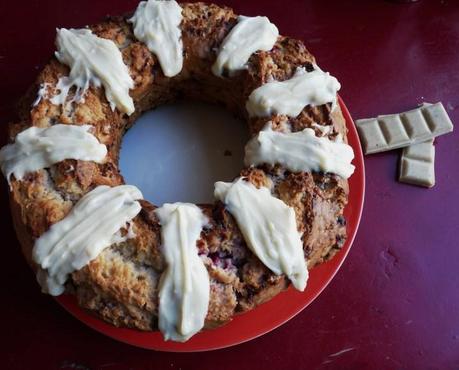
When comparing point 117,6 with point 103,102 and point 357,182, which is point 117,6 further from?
point 357,182

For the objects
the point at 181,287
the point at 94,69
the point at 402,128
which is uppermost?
the point at 94,69

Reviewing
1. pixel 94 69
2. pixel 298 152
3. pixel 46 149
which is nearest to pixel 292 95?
pixel 298 152

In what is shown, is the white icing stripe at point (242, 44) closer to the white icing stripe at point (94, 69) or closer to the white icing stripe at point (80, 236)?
the white icing stripe at point (94, 69)

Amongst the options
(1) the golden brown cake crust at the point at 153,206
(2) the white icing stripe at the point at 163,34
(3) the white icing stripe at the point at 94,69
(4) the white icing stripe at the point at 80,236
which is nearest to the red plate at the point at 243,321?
(1) the golden brown cake crust at the point at 153,206

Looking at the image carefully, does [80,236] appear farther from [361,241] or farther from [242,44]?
[361,241]

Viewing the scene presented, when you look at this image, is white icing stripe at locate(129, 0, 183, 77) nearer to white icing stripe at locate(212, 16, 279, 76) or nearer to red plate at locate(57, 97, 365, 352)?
white icing stripe at locate(212, 16, 279, 76)

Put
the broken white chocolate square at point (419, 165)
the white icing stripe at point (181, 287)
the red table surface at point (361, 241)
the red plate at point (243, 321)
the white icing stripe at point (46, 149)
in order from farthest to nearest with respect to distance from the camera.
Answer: the broken white chocolate square at point (419, 165) → the red table surface at point (361, 241) → the red plate at point (243, 321) → the white icing stripe at point (46, 149) → the white icing stripe at point (181, 287)
